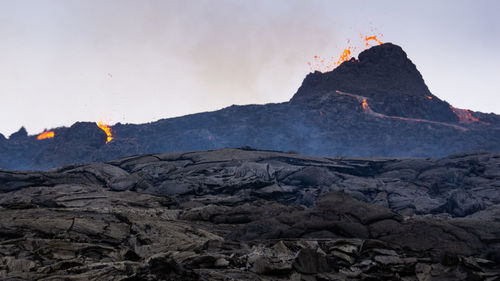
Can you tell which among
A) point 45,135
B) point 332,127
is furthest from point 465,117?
point 45,135

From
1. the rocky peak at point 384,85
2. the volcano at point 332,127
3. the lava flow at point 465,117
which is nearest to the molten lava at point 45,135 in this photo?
the volcano at point 332,127

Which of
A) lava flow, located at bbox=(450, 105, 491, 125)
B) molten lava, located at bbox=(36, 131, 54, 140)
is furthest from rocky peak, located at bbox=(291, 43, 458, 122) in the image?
molten lava, located at bbox=(36, 131, 54, 140)

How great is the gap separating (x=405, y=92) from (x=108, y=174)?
287 ft

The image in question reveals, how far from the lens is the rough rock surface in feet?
35.9

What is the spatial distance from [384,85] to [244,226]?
9829 centimetres

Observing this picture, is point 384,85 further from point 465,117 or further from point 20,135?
point 20,135

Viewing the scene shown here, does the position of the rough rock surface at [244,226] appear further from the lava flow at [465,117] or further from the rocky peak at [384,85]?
the lava flow at [465,117]

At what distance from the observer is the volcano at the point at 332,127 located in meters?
89.9

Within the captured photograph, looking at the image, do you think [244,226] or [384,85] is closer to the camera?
[244,226]

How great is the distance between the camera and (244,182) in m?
30.8

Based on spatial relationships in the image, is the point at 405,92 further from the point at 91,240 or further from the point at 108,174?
the point at 91,240

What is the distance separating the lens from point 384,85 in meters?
108

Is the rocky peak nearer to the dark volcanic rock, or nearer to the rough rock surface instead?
the rough rock surface

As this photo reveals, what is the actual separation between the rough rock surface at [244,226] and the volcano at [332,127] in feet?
178
